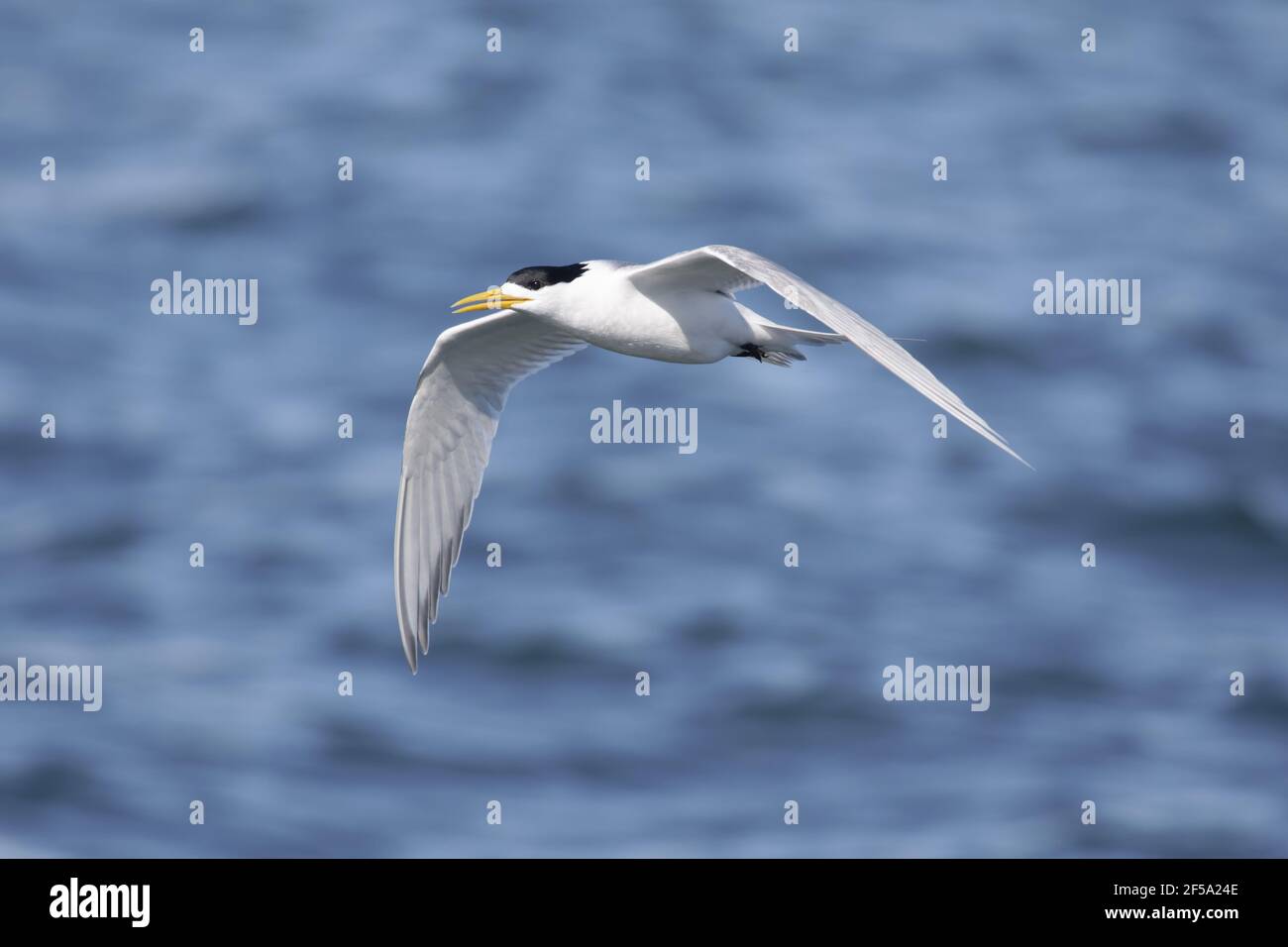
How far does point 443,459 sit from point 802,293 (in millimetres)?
4699

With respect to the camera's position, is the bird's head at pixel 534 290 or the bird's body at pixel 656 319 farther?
the bird's head at pixel 534 290

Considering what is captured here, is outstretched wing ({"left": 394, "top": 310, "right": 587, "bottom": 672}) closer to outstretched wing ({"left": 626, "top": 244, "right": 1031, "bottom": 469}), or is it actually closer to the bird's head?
the bird's head

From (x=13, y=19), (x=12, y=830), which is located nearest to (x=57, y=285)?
(x=13, y=19)

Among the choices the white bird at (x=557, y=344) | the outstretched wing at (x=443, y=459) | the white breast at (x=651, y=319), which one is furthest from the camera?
the outstretched wing at (x=443, y=459)

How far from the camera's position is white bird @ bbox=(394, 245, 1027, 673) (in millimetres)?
9664

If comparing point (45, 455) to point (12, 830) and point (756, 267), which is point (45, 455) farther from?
point (756, 267)

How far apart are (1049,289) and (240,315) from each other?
17.7 m

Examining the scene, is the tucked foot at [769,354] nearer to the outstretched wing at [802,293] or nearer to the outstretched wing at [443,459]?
the outstretched wing at [802,293]

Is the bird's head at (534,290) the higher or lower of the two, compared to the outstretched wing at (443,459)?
higher

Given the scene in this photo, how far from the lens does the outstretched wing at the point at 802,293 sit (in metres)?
8.48

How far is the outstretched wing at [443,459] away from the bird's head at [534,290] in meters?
1.73

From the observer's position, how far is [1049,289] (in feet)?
127

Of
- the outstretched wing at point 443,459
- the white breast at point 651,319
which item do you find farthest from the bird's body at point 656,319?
the outstretched wing at point 443,459

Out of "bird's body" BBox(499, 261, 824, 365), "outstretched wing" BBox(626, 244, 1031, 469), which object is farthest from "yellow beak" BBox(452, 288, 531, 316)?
"outstretched wing" BBox(626, 244, 1031, 469)
